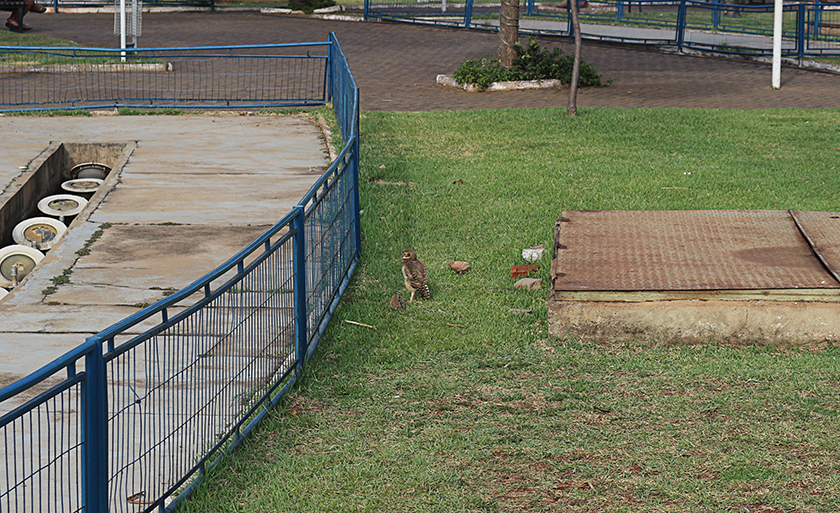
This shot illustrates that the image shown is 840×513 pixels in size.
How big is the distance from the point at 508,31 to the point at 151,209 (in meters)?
10.1

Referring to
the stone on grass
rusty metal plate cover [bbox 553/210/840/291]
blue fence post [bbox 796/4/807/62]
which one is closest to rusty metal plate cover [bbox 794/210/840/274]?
rusty metal plate cover [bbox 553/210/840/291]

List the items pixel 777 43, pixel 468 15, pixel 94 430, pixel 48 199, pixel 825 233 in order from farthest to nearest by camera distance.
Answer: pixel 468 15
pixel 777 43
pixel 48 199
pixel 825 233
pixel 94 430

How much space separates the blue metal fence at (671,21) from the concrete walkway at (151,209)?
1274 centimetres

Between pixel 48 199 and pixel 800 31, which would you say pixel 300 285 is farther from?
pixel 800 31

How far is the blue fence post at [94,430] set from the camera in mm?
3164

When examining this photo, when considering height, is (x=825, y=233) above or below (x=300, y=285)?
above

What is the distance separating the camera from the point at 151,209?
29.8ft

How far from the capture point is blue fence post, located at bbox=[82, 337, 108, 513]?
316 centimetres

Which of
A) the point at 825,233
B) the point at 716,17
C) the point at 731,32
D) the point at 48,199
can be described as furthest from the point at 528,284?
the point at 731,32

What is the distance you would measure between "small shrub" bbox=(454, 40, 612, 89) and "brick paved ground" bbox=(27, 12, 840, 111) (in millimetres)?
390

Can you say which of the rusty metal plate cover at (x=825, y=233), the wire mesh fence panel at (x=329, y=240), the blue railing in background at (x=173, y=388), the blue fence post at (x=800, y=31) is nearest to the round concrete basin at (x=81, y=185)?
the wire mesh fence panel at (x=329, y=240)

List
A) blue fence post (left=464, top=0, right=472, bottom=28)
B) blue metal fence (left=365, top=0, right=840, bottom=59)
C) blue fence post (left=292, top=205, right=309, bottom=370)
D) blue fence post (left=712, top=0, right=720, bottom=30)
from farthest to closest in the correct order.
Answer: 1. blue fence post (left=464, top=0, right=472, bottom=28)
2. blue fence post (left=712, top=0, right=720, bottom=30)
3. blue metal fence (left=365, top=0, right=840, bottom=59)
4. blue fence post (left=292, top=205, right=309, bottom=370)

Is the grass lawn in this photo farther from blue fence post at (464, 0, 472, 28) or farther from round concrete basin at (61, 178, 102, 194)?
blue fence post at (464, 0, 472, 28)

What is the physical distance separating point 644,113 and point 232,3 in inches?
989
